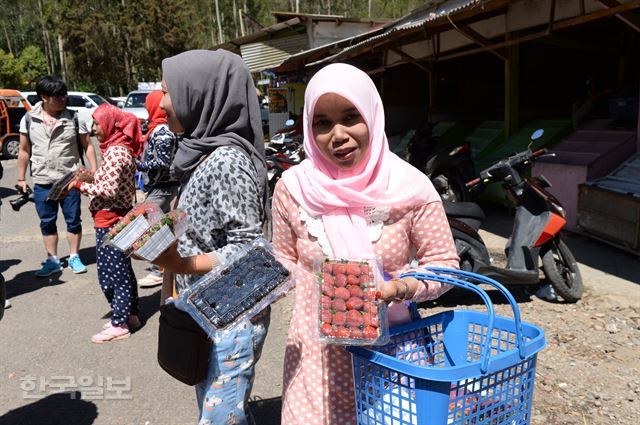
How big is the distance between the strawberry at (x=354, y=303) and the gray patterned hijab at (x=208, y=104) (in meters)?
0.75

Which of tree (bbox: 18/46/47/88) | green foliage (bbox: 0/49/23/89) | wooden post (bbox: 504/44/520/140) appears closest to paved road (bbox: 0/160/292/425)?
wooden post (bbox: 504/44/520/140)

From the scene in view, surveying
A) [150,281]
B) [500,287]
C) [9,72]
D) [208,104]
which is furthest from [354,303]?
[9,72]

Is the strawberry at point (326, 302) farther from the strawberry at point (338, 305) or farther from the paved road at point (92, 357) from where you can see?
the paved road at point (92, 357)

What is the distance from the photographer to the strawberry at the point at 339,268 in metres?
1.27

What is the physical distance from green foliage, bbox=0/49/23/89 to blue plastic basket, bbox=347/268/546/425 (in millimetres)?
44205

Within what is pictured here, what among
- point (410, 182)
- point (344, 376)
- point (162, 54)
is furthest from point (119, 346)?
point (162, 54)

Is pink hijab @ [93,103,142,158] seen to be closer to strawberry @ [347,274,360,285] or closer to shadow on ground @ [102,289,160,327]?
shadow on ground @ [102,289,160,327]

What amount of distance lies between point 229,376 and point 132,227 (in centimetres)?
65

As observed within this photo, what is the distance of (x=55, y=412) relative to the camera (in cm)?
292

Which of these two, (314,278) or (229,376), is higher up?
(314,278)

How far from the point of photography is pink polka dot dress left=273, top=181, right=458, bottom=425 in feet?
4.91

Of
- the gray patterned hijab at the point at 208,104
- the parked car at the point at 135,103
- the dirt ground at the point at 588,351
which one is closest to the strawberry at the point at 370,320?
the gray patterned hijab at the point at 208,104

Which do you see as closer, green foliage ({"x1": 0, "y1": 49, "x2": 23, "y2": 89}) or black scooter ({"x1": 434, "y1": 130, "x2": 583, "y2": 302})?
black scooter ({"x1": 434, "y1": 130, "x2": 583, "y2": 302})

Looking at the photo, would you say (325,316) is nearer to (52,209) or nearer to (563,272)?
(563,272)
